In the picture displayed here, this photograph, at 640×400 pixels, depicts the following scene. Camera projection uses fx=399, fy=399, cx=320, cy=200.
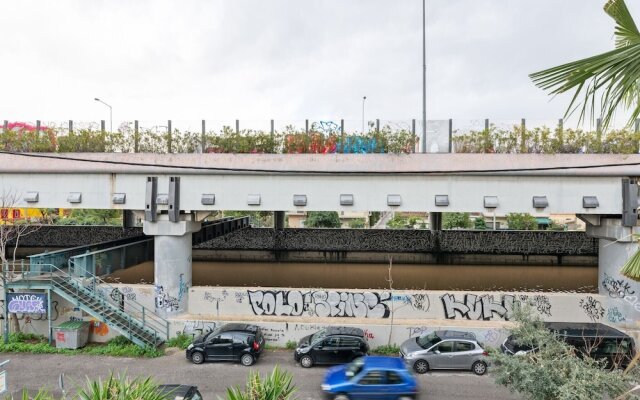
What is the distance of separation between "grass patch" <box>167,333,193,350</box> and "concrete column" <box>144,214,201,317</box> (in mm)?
1131

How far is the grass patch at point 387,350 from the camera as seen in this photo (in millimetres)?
14914

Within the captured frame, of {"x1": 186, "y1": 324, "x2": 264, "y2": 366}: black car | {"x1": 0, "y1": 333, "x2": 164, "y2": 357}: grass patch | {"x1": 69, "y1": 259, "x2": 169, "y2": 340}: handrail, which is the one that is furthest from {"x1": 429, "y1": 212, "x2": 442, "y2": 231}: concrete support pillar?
{"x1": 0, "y1": 333, "x2": 164, "y2": 357}: grass patch

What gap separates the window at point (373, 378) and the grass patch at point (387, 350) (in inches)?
150

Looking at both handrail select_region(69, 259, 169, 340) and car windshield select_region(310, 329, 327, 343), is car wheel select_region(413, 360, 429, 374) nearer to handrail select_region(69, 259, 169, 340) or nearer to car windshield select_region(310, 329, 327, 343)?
car windshield select_region(310, 329, 327, 343)

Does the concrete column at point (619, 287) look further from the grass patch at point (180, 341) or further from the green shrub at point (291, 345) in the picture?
the grass patch at point (180, 341)

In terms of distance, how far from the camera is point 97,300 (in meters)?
15.3

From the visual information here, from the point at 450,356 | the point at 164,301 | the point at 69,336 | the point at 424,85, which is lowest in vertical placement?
the point at 450,356

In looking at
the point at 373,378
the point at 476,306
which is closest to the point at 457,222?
the point at 476,306

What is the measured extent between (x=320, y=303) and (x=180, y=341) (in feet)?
18.6

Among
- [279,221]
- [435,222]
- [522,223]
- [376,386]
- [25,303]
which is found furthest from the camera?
[522,223]

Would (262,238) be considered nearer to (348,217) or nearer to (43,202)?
(43,202)

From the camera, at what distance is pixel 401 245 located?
37219 millimetres

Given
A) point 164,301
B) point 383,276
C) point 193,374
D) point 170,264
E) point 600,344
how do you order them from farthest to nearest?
point 383,276 < point 170,264 < point 164,301 < point 193,374 < point 600,344

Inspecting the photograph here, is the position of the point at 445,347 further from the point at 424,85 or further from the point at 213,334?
the point at 424,85
